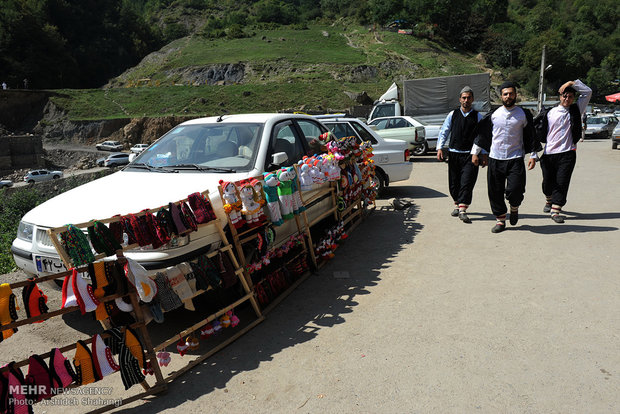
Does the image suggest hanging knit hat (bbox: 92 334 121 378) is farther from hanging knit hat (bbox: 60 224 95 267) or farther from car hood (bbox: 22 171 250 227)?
car hood (bbox: 22 171 250 227)

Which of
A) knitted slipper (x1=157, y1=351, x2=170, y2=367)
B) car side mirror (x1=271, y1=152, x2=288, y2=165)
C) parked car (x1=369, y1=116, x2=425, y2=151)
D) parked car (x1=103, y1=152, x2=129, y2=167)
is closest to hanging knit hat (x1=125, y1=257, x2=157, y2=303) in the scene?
knitted slipper (x1=157, y1=351, x2=170, y2=367)

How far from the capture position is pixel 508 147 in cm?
609

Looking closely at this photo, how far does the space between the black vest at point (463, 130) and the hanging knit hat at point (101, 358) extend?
5626mm

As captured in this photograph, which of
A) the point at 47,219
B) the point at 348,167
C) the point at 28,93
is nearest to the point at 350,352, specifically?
the point at 47,219

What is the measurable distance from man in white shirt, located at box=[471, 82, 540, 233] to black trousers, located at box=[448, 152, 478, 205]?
0.41 meters

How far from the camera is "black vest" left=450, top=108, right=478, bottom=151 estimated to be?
6.64 m

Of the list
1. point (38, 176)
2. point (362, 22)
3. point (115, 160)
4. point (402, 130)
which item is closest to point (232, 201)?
point (402, 130)

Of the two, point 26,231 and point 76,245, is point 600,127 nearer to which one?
point 26,231

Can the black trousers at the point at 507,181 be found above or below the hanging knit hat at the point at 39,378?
above

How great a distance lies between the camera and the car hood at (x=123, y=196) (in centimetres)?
371

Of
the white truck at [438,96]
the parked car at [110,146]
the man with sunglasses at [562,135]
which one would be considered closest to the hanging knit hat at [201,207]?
the man with sunglasses at [562,135]

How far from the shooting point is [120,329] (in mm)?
2961

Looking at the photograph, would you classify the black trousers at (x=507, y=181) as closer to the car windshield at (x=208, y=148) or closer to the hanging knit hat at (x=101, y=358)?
the car windshield at (x=208, y=148)

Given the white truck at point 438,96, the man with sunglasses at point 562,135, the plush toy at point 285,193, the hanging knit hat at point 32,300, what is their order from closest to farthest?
the hanging knit hat at point 32,300, the plush toy at point 285,193, the man with sunglasses at point 562,135, the white truck at point 438,96
